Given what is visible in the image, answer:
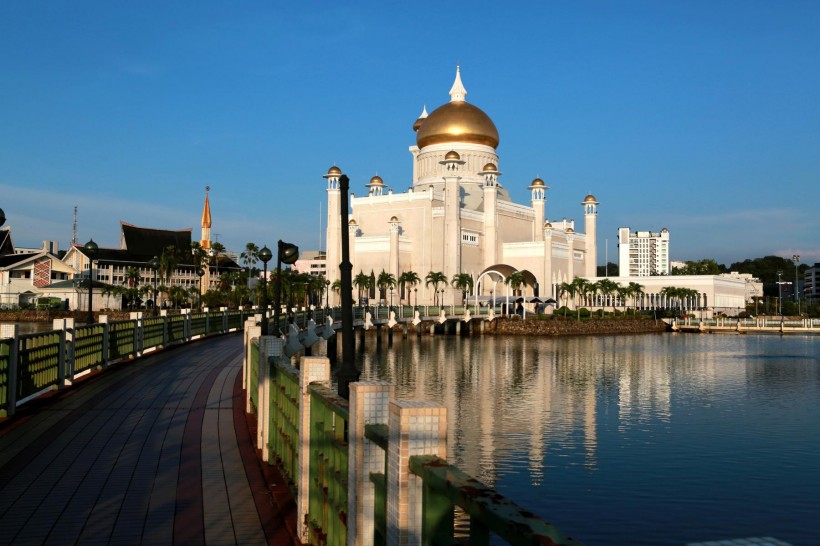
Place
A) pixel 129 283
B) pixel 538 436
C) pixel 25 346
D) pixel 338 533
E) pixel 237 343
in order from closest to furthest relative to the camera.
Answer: pixel 338 533 → pixel 25 346 → pixel 538 436 → pixel 237 343 → pixel 129 283

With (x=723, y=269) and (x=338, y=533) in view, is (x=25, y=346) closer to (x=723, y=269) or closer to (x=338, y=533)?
(x=338, y=533)

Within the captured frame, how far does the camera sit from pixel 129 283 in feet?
319

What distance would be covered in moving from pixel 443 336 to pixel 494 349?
13.7 meters

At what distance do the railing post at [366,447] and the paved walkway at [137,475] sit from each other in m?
2.10

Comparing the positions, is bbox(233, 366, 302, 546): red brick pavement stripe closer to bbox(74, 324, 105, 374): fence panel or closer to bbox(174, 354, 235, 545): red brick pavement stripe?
bbox(174, 354, 235, 545): red brick pavement stripe

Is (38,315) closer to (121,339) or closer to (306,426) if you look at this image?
(121,339)

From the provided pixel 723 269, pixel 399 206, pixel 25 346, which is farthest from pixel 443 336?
pixel 723 269

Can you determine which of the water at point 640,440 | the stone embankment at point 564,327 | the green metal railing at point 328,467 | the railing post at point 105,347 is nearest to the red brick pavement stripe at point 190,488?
the green metal railing at point 328,467

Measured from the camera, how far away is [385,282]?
247 ft

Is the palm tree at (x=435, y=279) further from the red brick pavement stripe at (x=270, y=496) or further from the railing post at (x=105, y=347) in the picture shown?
the red brick pavement stripe at (x=270, y=496)

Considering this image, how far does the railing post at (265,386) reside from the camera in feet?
30.9

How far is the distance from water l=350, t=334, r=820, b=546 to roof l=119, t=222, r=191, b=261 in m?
64.3

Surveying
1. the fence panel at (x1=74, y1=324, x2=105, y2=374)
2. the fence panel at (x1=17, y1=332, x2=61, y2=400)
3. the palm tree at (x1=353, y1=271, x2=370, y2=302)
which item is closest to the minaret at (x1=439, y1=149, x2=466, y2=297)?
the palm tree at (x1=353, y1=271, x2=370, y2=302)

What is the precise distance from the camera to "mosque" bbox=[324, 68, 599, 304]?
78.1 meters
